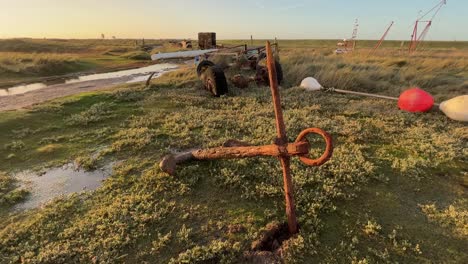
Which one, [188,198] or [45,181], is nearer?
[188,198]

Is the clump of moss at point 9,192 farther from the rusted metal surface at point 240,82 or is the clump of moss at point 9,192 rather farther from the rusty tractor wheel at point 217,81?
the rusted metal surface at point 240,82

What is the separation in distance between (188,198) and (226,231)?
119 centimetres

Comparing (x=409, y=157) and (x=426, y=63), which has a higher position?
(x=426, y=63)

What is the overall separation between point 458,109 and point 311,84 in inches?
233

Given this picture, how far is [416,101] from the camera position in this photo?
1038 centimetres

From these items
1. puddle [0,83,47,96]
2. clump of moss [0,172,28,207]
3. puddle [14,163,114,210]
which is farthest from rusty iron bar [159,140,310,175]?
puddle [0,83,47,96]

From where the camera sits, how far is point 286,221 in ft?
15.7

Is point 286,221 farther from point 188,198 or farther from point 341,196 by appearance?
point 188,198

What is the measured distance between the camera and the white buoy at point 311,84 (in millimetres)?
13988

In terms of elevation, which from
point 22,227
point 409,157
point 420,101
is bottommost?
point 22,227

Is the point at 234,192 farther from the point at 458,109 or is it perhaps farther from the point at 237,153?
the point at 458,109

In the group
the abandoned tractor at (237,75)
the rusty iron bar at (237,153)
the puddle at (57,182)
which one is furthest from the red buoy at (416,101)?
the puddle at (57,182)

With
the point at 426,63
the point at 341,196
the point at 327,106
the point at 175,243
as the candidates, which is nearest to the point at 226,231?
the point at 175,243

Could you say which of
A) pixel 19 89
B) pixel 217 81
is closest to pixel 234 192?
pixel 217 81
